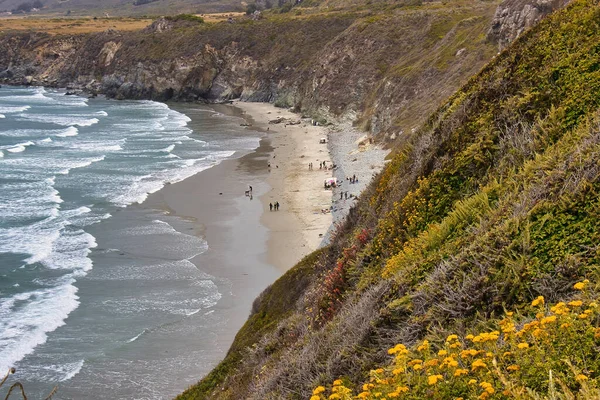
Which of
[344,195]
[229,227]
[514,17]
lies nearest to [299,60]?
[514,17]

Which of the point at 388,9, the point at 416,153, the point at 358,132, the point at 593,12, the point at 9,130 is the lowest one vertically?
the point at 9,130

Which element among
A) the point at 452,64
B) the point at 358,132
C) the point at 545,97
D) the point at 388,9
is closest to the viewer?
the point at 545,97

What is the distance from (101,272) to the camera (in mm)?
30141

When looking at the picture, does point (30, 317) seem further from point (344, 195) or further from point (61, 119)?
point (61, 119)

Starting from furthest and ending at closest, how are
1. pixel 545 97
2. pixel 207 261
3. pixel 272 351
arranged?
pixel 207 261 < pixel 272 351 < pixel 545 97

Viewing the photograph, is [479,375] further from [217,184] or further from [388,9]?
[388,9]

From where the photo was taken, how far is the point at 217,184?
159ft

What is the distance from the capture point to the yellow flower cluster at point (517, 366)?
4863 mm

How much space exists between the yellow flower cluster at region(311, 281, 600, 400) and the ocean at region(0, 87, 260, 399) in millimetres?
15495

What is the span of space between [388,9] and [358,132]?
50.4 meters

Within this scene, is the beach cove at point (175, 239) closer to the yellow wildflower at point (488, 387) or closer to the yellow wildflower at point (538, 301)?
the yellow wildflower at point (538, 301)

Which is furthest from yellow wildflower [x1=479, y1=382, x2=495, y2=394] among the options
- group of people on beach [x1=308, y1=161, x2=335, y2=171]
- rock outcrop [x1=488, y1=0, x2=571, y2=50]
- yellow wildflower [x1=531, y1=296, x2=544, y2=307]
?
group of people on beach [x1=308, y1=161, x2=335, y2=171]

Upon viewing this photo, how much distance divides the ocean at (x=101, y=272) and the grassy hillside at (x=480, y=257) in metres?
9.33

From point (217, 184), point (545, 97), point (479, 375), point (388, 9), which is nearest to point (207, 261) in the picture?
point (217, 184)
